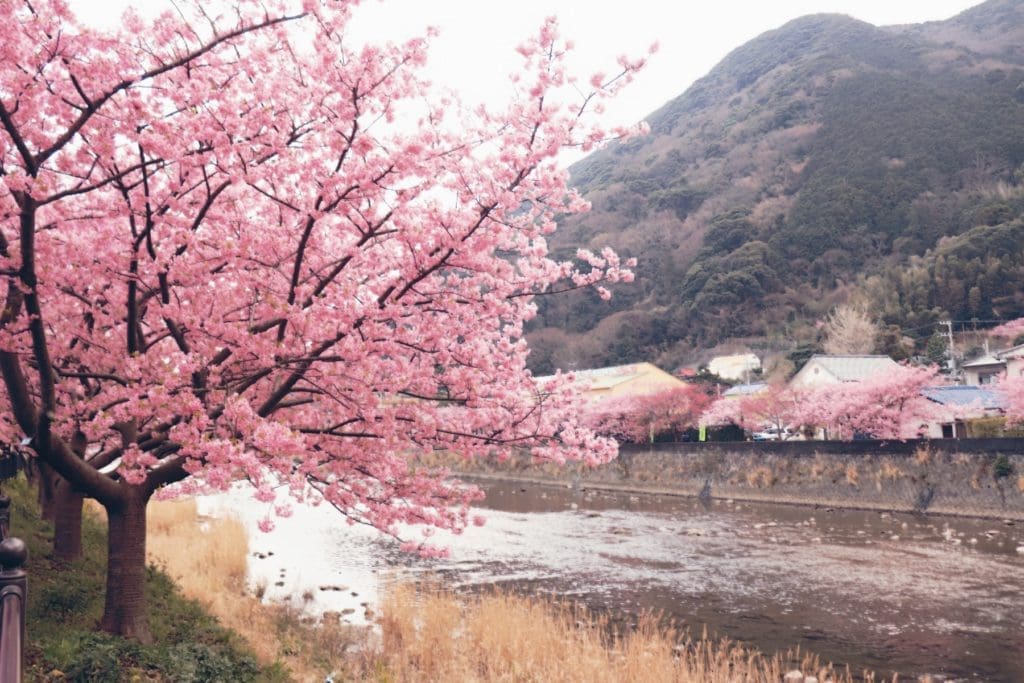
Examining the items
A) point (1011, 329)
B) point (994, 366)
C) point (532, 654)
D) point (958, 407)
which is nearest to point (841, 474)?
point (958, 407)

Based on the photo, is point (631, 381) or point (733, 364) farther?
point (733, 364)

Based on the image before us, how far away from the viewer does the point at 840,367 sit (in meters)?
53.6

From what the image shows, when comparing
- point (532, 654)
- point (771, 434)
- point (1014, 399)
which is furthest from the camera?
point (771, 434)

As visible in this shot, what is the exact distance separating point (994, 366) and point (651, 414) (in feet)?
78.3

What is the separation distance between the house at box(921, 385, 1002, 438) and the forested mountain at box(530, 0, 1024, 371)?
2463 centimetres

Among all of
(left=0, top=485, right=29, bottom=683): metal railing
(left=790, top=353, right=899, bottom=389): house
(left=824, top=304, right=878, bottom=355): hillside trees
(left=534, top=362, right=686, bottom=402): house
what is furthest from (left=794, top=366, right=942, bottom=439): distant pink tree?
(left=0, top=485, right=29, bottom=683): metal railing

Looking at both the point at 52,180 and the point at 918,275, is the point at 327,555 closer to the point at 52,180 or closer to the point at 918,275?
the point at 52,180

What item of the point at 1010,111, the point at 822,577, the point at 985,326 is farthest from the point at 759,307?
the point at 822,577

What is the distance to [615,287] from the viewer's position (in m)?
110

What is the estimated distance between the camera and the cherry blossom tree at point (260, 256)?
598 centimetres

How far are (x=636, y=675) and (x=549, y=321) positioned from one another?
4019 inches

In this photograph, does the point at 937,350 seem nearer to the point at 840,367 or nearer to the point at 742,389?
the point at 840,367

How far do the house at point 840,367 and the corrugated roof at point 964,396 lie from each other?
26.7ft

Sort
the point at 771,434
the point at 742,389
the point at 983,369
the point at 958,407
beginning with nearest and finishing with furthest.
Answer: the point at 958,407 → the point at 983,369 → the point at 771,434 → the point at 742,389
